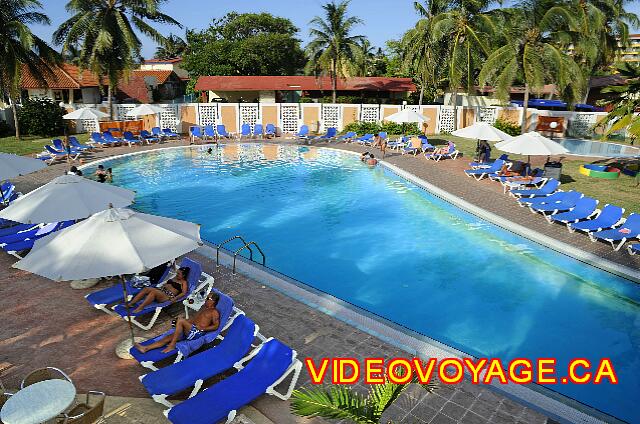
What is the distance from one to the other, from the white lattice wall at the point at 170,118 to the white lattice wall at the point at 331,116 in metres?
9.59

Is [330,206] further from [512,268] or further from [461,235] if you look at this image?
[512,268]

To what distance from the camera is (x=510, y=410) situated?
202 inches

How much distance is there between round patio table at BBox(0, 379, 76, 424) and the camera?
4113 millimetres

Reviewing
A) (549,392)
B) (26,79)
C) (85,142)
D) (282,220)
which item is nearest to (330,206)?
(282,220)

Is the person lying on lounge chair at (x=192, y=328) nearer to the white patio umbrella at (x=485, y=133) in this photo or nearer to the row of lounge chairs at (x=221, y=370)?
the row of lounge chairs at (x=221, y=370)

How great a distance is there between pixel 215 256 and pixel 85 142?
59.8ft

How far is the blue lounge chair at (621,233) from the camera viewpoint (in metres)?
9.92

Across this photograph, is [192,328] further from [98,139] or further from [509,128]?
[509,128]

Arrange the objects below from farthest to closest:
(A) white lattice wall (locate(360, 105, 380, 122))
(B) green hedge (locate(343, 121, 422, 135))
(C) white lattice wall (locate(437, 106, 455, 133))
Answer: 1. (A) white lattice wall (locate(360, 105, 380, 122))
2. (C) white lattice wall (locate(437, 106, 455, 133))
3. (B) green hedge (locate(343, 121, 422, 135))

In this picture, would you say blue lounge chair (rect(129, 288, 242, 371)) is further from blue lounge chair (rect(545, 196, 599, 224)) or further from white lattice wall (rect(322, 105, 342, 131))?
white lattice wall (rect(322, 105, 342, 131))

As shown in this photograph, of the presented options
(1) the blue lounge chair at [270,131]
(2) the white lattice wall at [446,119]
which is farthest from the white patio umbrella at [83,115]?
(2) the white lattice wall at [446,119]

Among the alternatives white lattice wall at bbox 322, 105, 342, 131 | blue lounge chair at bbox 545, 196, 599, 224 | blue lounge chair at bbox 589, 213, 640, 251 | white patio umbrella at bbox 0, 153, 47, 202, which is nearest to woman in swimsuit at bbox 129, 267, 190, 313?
white patio umbrella at bbox 0, 153, 47, 202

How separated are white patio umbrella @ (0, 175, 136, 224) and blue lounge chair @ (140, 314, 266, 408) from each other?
352cm

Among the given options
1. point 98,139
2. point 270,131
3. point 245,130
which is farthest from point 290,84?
Result: point 98,139
